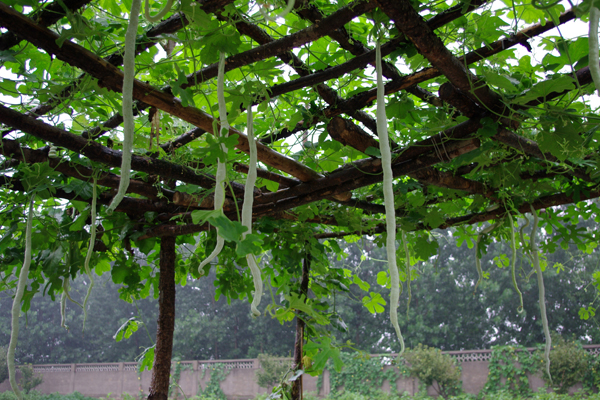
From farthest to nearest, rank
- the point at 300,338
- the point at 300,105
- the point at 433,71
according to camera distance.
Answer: the point at 300,338 < the point at 300,105 < the point at 433,71

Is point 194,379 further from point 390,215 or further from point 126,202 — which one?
point 390,215

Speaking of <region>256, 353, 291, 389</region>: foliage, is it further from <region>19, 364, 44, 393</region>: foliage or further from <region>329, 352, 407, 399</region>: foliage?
<region>19, 364, 44, 393</region>: foliage

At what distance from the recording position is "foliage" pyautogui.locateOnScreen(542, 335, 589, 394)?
363 inches

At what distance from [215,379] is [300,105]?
43.5 feet

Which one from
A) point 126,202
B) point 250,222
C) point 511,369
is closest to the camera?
point 250,222

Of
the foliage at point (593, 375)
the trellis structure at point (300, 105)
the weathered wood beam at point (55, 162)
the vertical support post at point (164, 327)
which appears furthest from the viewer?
the foliage at point (593, 375)

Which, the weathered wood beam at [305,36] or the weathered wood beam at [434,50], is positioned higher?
the weathered wood beam at [305,36]

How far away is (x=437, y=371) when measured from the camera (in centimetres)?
978

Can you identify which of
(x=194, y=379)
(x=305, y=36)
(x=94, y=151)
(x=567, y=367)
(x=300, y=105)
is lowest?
(x=194, y=379)

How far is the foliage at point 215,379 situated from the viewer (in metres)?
12.8

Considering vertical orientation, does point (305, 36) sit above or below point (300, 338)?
above

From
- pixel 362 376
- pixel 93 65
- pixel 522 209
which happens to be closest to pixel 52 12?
pixel 93 65

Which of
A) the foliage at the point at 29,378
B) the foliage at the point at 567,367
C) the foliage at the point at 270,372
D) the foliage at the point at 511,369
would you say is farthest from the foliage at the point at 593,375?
the foliage at the point at 29,378

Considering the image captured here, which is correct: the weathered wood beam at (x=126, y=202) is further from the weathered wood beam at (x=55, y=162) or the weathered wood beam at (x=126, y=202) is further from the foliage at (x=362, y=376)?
the foliage at (x=362, y=376)
